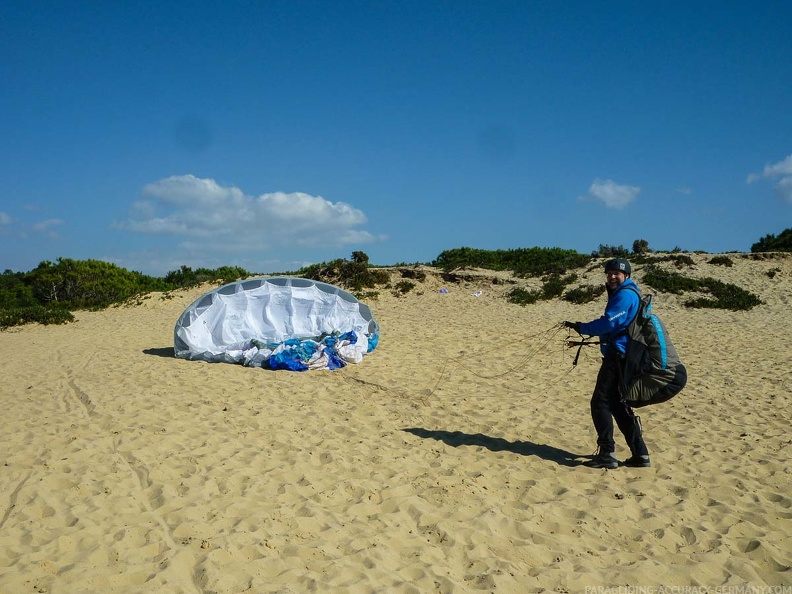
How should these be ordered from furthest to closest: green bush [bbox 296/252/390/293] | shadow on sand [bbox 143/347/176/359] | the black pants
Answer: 1. green bush [bbox 296/252/390/293]
2. shadow on sand [bbox 143/347/176/359]
3. the black pants

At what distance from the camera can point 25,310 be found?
65.1 ft

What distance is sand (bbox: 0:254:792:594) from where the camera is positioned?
4.18 m

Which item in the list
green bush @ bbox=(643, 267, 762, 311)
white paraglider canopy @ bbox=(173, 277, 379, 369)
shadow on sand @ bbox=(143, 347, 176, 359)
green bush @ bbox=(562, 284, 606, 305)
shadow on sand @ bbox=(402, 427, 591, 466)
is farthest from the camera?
green bush @ bbox=(562, 284, 606, 305)

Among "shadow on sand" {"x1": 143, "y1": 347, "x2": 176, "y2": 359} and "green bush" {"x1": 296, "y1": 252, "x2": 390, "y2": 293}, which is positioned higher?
"green bush" {"x1": 296, "y1": 252, "x2": 390, "y2": 293}

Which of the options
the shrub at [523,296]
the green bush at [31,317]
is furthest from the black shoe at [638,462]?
the green bush at [31,317]

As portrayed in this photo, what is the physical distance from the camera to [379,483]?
227 inches

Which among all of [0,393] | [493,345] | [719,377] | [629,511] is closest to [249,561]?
[629,511]

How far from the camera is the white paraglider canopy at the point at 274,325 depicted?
11508 mm

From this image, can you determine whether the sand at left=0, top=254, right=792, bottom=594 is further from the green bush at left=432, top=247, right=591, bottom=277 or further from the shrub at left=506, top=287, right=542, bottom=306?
the green bush at left=432, top=247, right=591, bottom=277

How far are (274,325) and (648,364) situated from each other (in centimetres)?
866

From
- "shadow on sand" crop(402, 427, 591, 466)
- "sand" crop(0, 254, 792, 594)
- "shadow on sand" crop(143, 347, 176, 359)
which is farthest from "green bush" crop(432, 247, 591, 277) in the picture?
"shadow on sand" crop(402, 427, 591, 466)

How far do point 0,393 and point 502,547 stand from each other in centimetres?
879

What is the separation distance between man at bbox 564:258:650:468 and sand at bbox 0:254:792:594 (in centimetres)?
19

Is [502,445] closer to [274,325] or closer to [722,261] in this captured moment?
[274,325]
